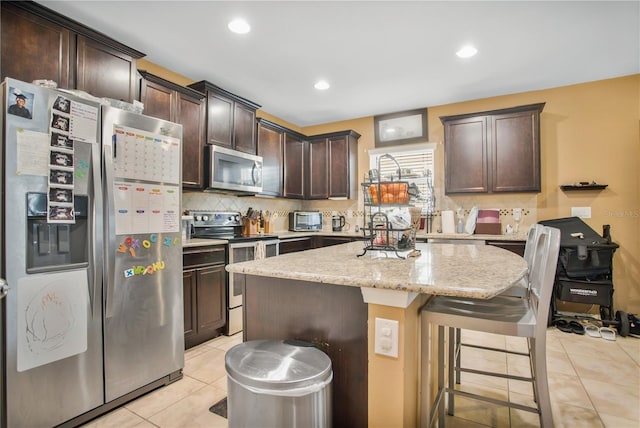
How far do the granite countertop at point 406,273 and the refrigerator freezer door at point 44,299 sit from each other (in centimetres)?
108

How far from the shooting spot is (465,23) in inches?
97.1

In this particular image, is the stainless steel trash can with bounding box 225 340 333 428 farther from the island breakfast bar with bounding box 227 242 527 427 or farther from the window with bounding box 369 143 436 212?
the window with bounding box 369 143 436 212

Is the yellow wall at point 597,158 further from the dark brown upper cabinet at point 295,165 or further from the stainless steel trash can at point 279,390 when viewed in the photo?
the stainless steel trash can at point 279,390

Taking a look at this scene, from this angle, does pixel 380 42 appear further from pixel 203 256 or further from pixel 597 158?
pixel 597 158

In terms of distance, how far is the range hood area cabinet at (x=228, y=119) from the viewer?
3.28m

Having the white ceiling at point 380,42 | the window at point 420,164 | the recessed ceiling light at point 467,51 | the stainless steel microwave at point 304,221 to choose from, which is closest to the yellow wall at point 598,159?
the white ceiling at point 380,42

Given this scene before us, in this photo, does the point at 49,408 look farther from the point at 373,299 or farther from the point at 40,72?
the point at 40,72

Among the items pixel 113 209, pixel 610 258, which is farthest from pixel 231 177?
pixel 610 258

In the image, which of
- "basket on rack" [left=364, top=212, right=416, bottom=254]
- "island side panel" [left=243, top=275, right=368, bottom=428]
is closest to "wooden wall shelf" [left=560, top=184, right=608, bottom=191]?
"basket on rack" [left=364, top=212, right=416, bottom=254]

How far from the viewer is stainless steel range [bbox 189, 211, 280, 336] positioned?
3.12 meters

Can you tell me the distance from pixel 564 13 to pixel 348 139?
274 cm

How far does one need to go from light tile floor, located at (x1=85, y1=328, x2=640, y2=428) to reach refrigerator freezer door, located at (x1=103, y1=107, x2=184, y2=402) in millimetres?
190

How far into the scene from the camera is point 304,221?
4.84 meters

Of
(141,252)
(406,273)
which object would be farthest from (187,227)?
(406,273)
